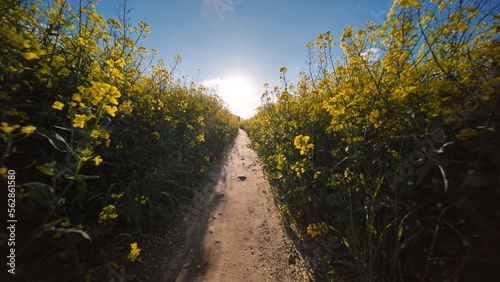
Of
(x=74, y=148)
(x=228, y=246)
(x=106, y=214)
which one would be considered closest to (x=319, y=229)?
(x=228, y=246)

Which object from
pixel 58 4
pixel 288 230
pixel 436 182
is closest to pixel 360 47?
pixel 436 182

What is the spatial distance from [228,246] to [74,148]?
7.02 ft

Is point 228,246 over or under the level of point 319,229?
under

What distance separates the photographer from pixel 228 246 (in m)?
2.63

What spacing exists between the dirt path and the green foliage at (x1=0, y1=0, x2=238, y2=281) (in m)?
0.40

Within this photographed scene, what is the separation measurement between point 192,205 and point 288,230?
5.88 feet

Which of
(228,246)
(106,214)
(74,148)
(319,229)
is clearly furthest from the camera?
(228,246)

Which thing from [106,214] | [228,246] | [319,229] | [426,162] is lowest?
[228,246]

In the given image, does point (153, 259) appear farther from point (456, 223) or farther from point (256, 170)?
point (256, 170)

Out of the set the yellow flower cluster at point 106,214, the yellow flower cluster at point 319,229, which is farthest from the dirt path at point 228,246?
the yellow flower cluster at point 106,214

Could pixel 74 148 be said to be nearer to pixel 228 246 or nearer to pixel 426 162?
pixel 228 246

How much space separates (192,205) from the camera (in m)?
3.54

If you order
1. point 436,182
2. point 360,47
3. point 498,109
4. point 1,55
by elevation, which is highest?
point 360,47

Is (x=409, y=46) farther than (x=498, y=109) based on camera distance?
Yes
